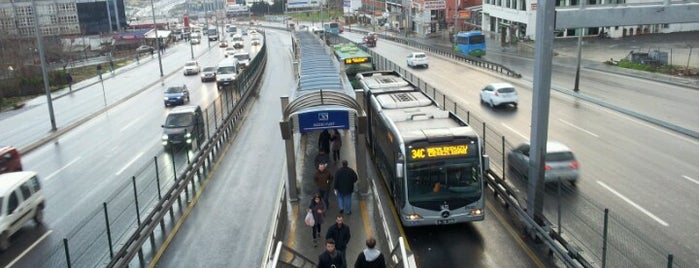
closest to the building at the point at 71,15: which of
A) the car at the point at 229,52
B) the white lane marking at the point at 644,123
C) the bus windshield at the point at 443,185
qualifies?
the car at the point at 229,52

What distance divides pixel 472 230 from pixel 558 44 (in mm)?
60834

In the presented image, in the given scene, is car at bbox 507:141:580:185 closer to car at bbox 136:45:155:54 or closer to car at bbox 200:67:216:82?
car at bbox 200:67:216:82

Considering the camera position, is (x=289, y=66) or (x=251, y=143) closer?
(x=251, y=143)

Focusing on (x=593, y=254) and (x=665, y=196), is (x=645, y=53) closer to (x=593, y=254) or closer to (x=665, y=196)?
(x=665, y=196)

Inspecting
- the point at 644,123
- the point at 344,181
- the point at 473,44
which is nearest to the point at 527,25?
the point at 473,44

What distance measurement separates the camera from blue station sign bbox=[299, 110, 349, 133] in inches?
675

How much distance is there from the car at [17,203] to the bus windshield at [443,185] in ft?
33.0

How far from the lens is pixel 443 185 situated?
14719 millimetres

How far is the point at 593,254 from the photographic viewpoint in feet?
44.4

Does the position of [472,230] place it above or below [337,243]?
below

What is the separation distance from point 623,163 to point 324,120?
450 inches

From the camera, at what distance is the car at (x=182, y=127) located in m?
27.0

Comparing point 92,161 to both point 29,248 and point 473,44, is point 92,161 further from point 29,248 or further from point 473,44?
point 473,44

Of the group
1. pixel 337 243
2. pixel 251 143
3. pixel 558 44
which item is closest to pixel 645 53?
pixel 558 44
